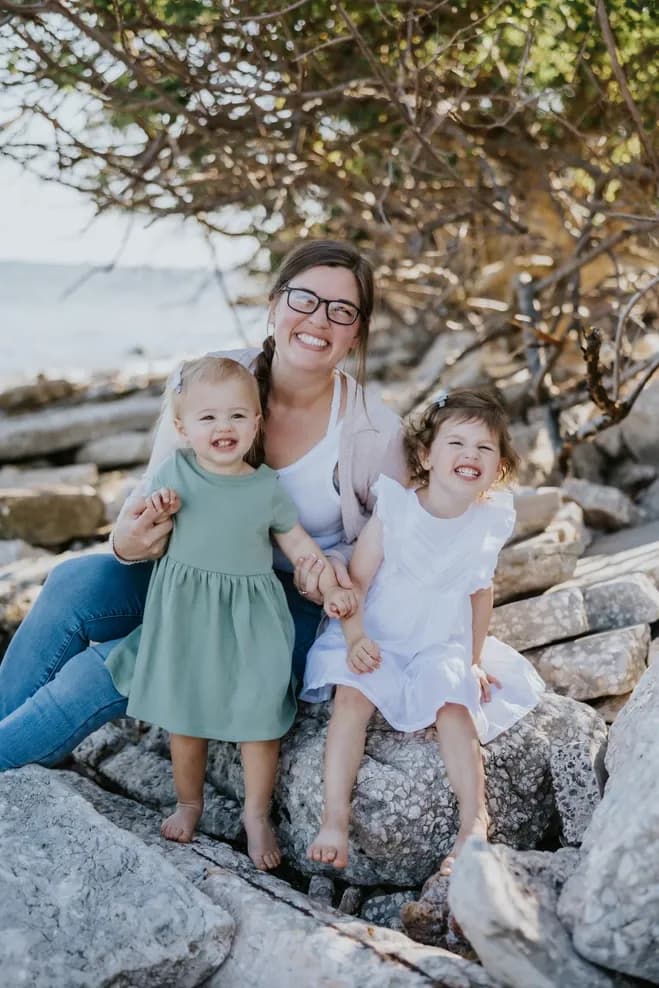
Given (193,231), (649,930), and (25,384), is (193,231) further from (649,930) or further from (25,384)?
(649,930)

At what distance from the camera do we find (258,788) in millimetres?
3016

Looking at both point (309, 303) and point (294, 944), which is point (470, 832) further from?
point (309, 303)

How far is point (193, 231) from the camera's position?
6.86 metres

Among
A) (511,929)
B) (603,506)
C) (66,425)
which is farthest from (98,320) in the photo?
(511,929)

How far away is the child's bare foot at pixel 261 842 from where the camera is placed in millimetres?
2938

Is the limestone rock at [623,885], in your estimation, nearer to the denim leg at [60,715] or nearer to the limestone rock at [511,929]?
the limestone rock at [511,929]

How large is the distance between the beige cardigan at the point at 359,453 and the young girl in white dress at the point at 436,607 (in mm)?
139

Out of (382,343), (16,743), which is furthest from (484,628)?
(382,343)

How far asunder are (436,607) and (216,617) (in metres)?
0.68

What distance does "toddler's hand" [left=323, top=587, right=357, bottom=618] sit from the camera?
306 centimetres

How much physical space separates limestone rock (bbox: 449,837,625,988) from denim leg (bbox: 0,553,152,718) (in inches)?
60.1

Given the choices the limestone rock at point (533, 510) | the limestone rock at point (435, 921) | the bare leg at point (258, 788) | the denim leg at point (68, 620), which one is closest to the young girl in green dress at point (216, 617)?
the bare leg at point (258, 788)

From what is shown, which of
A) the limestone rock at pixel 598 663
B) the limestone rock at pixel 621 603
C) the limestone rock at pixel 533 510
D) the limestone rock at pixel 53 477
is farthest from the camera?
the limestone rock at pixel 53 477

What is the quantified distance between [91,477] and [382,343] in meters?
4.45
